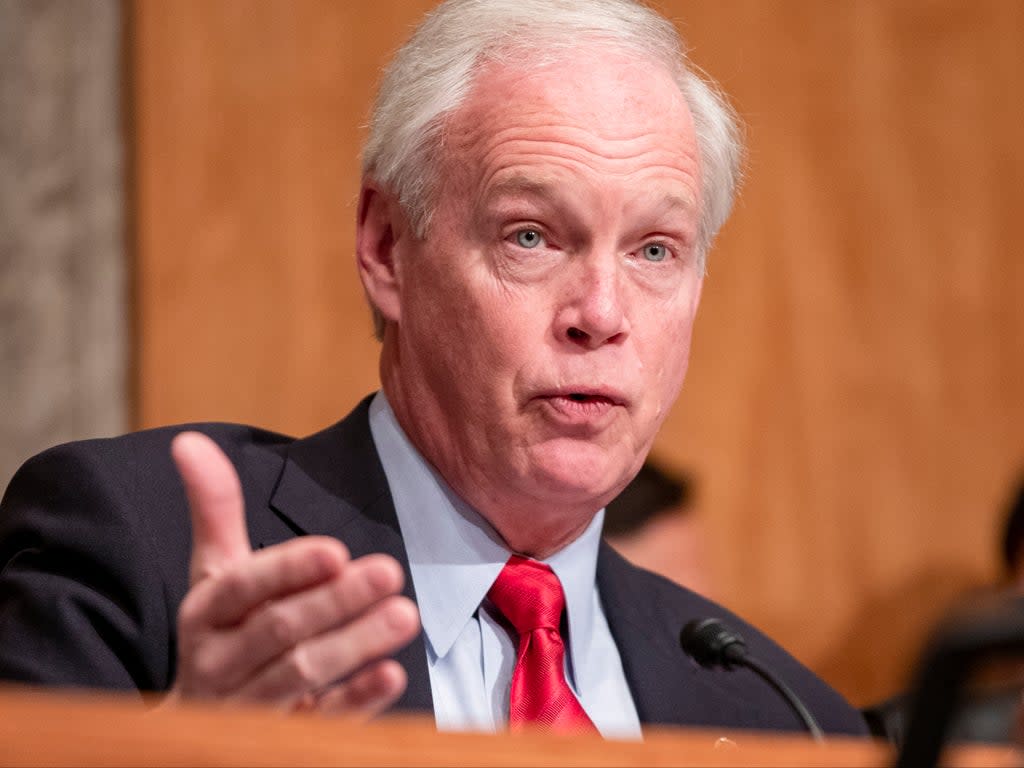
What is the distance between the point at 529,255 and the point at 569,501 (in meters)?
0.31

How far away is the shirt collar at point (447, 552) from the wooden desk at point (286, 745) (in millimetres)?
1031

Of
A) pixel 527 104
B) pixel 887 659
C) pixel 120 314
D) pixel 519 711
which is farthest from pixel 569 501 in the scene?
pixel 887 659

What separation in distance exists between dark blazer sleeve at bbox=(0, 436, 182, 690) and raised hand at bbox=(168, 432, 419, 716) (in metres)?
0.39

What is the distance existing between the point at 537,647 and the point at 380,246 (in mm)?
586

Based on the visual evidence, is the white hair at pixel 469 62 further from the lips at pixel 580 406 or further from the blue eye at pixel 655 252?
the lips at pixel 580 406

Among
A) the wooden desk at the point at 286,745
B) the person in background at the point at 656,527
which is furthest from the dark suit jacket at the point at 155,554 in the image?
the person in background at the point at 656,527

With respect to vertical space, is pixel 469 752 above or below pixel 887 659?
above

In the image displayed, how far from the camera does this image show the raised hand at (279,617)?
1.01 m

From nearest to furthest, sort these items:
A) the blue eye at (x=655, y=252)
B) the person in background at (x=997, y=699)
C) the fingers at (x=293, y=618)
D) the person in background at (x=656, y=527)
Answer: the person in background at (x=997, y=699) → the fingers at (x=293, y=618) → the blue eye at (x=655, y=252) → the person in background at (x=656, y=527)

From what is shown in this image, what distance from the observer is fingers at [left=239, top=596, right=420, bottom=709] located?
1.03 meters

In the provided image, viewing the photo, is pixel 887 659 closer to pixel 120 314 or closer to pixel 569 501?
pixel 120 314

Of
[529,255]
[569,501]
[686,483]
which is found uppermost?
[529,255]

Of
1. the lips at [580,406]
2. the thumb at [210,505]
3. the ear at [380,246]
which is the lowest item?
the lips at [580,406]

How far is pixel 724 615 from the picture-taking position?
2.28 m
